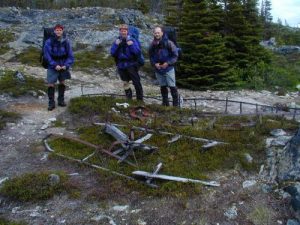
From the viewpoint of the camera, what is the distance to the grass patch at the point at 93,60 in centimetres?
2031

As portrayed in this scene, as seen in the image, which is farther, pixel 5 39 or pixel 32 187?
pixel 5 39

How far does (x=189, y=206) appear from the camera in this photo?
21.2 feet

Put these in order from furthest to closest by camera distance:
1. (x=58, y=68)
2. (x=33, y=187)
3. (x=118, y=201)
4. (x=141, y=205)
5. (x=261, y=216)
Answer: (x=58, y=68) → (x=33, y=187) → (x=118, y=201) → (x=141, y=205) → (x=261, y=216)

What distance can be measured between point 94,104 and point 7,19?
2532 centimetres

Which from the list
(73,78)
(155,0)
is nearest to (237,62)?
(73,78)

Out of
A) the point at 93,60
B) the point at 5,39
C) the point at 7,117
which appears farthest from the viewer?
the point at 5,39

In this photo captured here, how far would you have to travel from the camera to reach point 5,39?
82.0 ft

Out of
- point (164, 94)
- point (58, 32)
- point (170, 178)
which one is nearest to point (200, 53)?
point (164, 94)

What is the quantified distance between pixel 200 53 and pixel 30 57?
8.66 meters

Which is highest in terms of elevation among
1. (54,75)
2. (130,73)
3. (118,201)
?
(130,73)

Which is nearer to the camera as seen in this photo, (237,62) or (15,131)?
(15,131)

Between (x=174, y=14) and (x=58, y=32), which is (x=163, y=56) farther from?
(x=174, y=14)

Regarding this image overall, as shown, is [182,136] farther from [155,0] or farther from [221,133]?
[155,0]

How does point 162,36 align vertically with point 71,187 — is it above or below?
above
